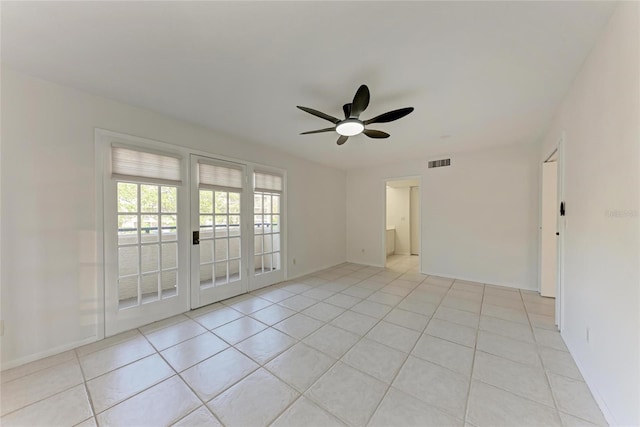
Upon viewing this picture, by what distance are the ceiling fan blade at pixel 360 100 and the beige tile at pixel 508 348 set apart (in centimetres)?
255

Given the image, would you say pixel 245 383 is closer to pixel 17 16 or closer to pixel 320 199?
pixel 17 16

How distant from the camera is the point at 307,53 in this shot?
1.74 metres

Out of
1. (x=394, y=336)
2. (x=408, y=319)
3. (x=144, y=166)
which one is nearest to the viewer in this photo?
(x=394, y=336)

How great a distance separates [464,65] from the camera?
1.88 meters

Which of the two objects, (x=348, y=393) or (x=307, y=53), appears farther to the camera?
(x=307, y=53)

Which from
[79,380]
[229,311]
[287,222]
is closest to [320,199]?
[287,222]

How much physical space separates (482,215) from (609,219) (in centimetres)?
304

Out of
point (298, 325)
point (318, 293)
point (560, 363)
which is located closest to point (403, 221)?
point (318, 293)

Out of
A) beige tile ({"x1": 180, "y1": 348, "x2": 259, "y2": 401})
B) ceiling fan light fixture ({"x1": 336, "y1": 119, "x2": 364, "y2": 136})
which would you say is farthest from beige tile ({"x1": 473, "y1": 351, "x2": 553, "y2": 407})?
ceiling fan light fixture ({"x1": 336, "y1": 119, "x2": 364, "y2": 136})

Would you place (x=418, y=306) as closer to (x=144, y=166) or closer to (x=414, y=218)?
(x=144, y=166)

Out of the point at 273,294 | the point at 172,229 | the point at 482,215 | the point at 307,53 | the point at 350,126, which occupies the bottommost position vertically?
the point at 273,294

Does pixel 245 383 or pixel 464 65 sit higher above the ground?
pixel 464 65

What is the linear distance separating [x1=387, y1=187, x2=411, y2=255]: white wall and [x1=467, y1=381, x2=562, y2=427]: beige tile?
19.3 feet

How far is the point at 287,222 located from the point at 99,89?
306cm
